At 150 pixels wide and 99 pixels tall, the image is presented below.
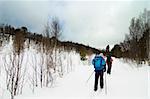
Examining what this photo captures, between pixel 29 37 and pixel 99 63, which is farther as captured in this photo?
pixel 29 37

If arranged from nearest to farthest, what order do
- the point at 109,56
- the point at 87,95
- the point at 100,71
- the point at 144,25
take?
the point at 87,95, the point at 100,71, the point at 109,56, the point at 144,25

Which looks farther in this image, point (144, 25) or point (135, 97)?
point (144, 25)

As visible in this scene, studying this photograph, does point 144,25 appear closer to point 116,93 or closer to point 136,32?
point 136,32

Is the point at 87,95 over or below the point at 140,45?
below

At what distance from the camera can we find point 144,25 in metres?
33.2

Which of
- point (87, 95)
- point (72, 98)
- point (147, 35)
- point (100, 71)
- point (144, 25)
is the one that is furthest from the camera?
point (144, 25)

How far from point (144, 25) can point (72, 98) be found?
86.9 feet

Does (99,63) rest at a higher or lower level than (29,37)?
lower

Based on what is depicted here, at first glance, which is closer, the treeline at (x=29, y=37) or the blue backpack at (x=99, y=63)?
the blue backpack at (x=99, y=63)

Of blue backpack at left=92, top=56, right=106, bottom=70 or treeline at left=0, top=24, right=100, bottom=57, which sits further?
treeline at left=0, top=24, right=100, bottom=57

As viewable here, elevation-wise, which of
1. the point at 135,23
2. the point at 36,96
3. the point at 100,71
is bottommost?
the point at 36,96

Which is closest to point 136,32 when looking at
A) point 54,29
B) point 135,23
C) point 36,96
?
point 135,23

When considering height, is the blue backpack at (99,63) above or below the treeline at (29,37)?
below

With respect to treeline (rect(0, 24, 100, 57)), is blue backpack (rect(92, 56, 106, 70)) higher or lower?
lower
